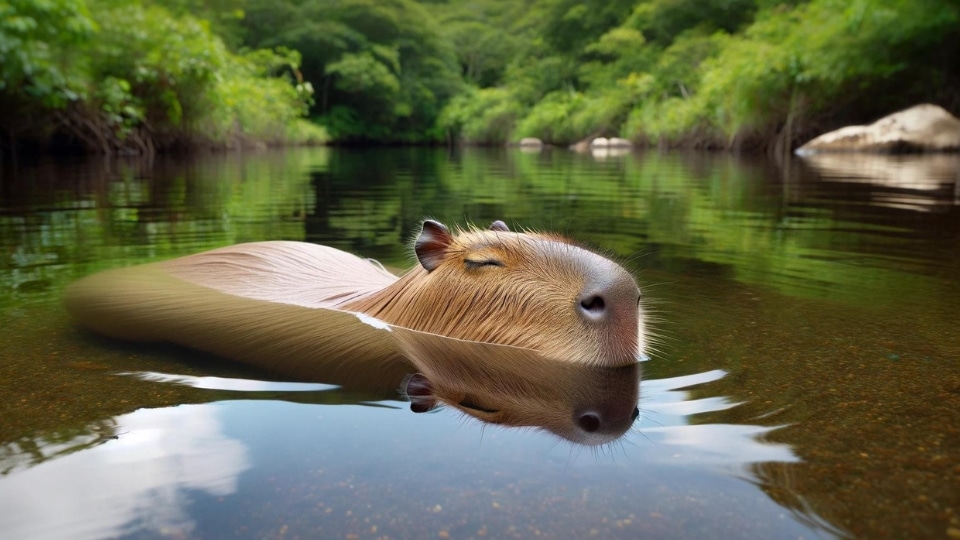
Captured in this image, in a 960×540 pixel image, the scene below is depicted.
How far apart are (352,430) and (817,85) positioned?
74.6ft

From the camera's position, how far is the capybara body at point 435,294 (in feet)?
7.76

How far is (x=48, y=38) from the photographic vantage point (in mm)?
13141

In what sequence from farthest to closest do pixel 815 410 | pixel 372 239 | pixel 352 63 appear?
pixel 352 63 < pixel 372 239 < pixel 815 410

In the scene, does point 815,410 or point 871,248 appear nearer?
point 815,410

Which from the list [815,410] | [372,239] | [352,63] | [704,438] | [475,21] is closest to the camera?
[704,438]

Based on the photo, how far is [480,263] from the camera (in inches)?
106

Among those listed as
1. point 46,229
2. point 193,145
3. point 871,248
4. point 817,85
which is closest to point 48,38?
point 193,145

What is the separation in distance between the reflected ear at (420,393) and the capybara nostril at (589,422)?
1.25 ft

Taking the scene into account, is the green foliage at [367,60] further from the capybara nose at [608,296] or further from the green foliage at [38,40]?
the capybara nose at [608,296]

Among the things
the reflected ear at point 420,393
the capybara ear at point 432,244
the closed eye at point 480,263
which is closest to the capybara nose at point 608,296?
the closed eye at point 480,263

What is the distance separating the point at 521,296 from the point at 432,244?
444 mm

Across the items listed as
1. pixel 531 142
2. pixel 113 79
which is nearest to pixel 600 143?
pixel 531 142

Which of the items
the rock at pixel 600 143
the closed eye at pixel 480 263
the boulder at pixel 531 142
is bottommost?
the closed eye at pixel 480 263

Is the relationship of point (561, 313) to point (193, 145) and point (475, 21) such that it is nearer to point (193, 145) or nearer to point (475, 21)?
point (193, 145)
